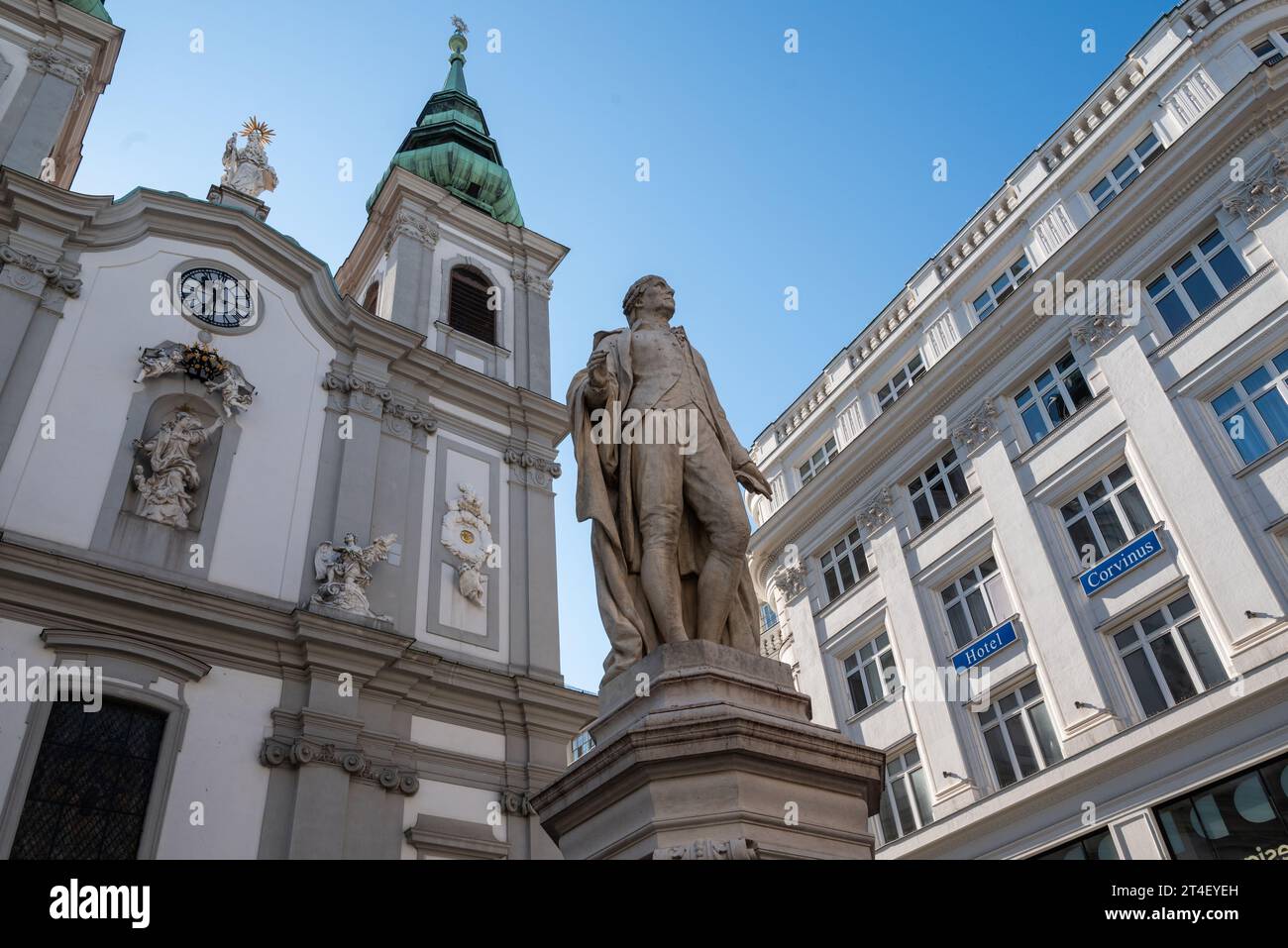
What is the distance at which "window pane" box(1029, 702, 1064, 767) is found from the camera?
18422mm

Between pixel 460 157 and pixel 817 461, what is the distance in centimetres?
1475

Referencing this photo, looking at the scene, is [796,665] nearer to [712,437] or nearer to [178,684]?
[178,684]

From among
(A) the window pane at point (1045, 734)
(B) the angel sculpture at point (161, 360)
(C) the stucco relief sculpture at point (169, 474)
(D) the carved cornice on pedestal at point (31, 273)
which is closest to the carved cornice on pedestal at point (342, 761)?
(C) the stucco relief sculpture at point (169, 474)

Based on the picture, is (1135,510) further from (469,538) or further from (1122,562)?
(469,538)

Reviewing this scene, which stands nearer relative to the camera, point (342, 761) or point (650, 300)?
point (650, 300)

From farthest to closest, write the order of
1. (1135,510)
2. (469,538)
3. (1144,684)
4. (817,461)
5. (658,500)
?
(817,461), (469,538), (1135,510), (1144,684), (658,500)

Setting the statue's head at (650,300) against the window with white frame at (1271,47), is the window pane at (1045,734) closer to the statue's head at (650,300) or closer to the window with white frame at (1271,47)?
the window with white frame at (1271,47)

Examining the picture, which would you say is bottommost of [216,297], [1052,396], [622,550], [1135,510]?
[622,550]

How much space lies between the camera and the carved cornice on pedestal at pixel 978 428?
22516 mm

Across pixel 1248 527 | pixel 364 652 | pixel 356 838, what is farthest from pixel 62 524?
pixel 1248 527

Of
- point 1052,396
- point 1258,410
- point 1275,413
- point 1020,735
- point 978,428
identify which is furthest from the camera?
point 978,428

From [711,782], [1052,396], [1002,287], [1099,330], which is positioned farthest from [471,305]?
[711,782]

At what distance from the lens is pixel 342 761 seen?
587 inches

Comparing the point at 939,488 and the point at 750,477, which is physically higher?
the point at 939,488
